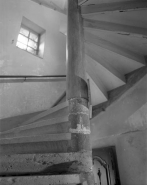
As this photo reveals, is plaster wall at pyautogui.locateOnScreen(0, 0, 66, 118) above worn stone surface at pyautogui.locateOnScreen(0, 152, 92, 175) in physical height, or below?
above

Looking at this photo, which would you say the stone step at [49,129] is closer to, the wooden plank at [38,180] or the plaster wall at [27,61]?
the wooden plank at [38,180]

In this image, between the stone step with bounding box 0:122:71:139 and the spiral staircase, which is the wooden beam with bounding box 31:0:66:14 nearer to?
the spiral staircase

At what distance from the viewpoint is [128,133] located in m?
2.88

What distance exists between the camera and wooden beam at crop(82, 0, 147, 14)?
7.89ft

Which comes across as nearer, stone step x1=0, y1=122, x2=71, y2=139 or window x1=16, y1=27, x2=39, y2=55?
stone step x1=0, y1=122, x2=71, y2=139

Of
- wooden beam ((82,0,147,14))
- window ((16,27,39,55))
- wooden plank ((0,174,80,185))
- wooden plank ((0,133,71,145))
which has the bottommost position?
wooden plank ((0,174,80,185))

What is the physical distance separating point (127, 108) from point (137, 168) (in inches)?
43.1

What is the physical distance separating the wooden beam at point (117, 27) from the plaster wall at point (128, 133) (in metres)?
0.91

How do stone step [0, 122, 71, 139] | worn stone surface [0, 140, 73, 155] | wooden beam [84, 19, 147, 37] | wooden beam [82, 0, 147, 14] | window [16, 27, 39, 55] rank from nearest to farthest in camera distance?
worn stone surface [0, 140, 73, 155] < stone step [0, 122, 71, 139] < wooden beam [82, 0, 147, 14] < wooden beam [84, 19, 147, 37] < window [16, 27, 39, 55]

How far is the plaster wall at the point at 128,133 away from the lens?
2.58m

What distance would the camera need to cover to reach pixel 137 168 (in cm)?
257

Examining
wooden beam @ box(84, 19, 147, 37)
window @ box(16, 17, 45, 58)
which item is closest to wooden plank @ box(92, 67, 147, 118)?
wooden beam @ box(84, 19, 147, 37)

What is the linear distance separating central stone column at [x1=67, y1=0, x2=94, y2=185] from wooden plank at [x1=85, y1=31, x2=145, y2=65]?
1.13ft

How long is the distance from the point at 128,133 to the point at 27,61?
9.35 feet
